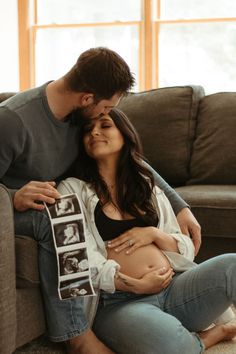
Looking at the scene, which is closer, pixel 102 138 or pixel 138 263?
pixel 138 263

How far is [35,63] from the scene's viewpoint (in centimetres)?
490

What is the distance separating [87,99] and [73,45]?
126 inches

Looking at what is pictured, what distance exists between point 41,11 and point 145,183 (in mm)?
3440

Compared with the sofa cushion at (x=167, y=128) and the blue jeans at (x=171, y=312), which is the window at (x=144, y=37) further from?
the blue jeans at (x=171, y=312)

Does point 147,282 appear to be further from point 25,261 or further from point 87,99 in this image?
point 87,99

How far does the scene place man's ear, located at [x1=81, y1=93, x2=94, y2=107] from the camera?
1723 mm

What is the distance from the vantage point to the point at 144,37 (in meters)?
4.61

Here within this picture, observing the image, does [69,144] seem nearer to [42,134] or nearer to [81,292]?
[42,134]

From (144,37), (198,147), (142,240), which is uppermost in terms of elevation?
(144,37)

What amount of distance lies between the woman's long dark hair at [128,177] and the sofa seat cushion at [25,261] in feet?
1.23

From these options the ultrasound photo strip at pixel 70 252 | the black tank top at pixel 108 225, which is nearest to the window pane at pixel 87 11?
the black tank top at pixel 108 225

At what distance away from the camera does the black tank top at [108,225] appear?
174cm

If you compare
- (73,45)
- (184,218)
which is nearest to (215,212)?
(184,218)

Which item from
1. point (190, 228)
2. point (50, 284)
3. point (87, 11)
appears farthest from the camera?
point (87, 11)
